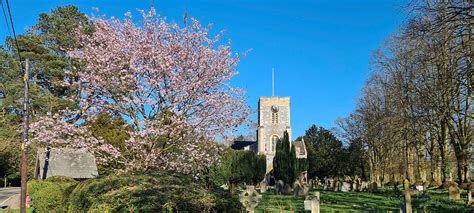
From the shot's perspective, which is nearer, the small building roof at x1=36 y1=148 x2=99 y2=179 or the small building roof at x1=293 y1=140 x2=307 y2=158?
the small building roof at x1=36 y1=148 x2=99 y2=179

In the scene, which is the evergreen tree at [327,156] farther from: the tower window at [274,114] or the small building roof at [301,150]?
the tower window at [274,114]

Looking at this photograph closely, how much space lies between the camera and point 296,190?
2656cm

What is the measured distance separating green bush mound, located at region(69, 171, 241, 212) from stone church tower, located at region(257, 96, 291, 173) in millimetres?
56072

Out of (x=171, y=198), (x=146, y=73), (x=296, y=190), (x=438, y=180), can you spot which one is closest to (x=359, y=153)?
(x=438, y=180)

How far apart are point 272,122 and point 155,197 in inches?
2282

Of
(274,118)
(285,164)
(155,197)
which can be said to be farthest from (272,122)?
(155,197)

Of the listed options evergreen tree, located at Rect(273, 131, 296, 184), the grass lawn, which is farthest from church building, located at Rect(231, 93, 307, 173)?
the grass lawn

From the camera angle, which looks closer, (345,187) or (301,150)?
(345,187)

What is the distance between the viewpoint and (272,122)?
63.4 meters

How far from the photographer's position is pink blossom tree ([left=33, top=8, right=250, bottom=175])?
13828 millimetres

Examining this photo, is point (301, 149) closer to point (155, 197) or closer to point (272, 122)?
point (272, 122)

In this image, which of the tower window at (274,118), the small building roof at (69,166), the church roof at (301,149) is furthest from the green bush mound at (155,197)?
the tower window at (274,118)

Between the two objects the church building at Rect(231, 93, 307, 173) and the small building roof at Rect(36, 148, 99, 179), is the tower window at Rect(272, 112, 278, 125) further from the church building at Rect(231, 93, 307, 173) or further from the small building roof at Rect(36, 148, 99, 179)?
the small building roof at Rect(36, 148, 99, 179)

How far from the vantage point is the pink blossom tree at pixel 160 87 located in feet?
45.4
